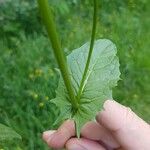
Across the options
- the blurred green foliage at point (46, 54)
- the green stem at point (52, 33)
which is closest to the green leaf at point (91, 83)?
the green stem at point (52, 33)

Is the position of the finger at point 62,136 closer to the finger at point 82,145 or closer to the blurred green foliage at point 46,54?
the finger at point 82,145

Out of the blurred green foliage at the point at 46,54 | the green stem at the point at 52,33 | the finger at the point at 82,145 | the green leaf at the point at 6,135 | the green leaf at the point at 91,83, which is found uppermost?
the green stem at the point at 52,33

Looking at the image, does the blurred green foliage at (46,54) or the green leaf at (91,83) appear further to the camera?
the blurred green foliage at (46,54)

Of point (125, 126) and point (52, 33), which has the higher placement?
point (52, 33)

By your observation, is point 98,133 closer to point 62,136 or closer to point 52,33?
point 62,136

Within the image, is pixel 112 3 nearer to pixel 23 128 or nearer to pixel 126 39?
pixel 126 39

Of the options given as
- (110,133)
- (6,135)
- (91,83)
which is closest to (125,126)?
(110,133)

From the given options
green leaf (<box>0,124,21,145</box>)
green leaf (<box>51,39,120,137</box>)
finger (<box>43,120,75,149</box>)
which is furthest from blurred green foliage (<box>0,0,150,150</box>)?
green leaf (<box>0,124,21,145</box>)

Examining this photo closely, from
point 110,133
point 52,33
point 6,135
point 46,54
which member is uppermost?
point 52,33
